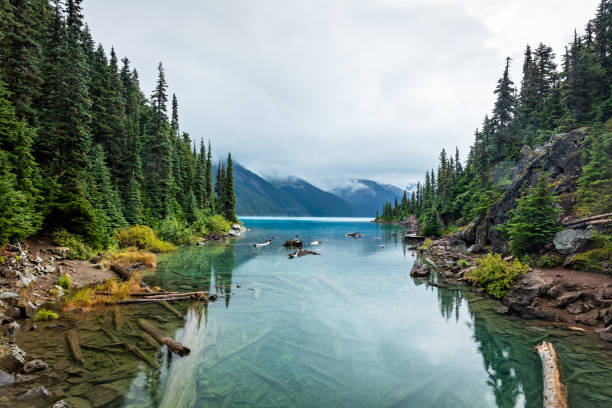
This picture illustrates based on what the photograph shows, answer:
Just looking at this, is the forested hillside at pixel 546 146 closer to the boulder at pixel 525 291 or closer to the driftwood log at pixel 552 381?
the boulder at pixel 525 291

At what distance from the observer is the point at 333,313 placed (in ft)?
49.6

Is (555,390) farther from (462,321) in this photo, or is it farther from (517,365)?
(462,321)

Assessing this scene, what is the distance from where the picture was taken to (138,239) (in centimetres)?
3055

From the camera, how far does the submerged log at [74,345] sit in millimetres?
8348

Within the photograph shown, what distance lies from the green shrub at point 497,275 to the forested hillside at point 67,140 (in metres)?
28.6

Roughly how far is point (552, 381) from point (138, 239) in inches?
1379

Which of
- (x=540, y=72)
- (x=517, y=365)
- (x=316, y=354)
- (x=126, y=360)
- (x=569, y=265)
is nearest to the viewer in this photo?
(x=126, y=360)

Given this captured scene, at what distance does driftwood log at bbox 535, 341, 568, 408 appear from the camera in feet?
23.5

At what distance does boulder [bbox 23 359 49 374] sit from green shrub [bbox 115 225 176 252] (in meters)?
23.7

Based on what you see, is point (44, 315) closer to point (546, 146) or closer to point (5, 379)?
point (5, 379)

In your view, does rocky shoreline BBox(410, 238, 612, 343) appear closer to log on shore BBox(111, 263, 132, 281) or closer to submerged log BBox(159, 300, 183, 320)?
submerged log BBox(159, 300, 183, 320)

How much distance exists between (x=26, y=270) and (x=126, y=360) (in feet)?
32.2

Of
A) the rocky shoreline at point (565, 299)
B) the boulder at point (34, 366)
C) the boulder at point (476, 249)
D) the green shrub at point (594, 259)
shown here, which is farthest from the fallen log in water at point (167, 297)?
the boulder at point (476, 249)

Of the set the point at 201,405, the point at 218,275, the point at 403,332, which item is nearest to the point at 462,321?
the point at 403,332
